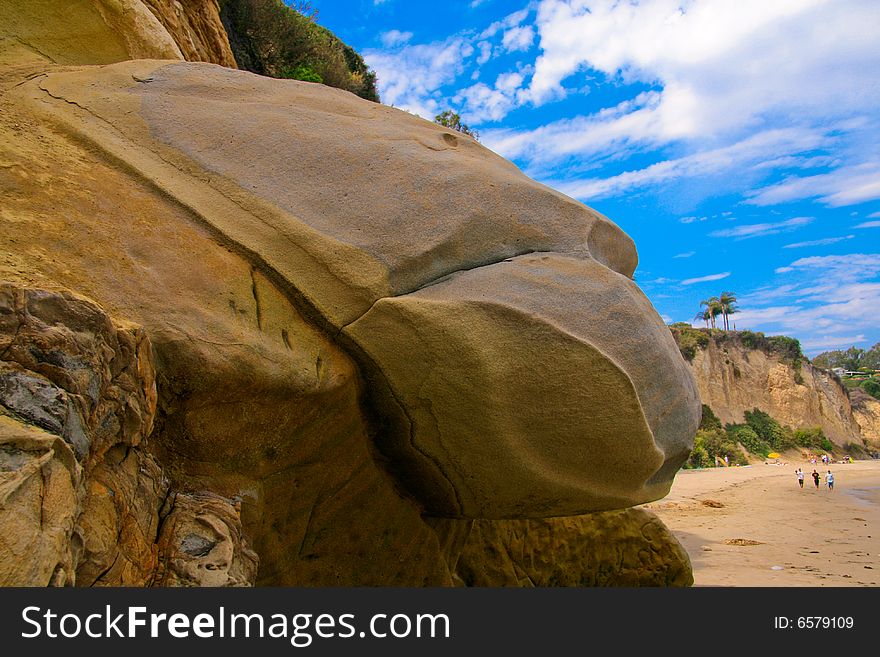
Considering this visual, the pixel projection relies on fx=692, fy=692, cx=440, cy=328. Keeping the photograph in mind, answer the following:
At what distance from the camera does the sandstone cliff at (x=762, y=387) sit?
3306 centimetres

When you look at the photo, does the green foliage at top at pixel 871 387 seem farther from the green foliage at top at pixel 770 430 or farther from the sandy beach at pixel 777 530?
the sandy beach at pixel 777 530

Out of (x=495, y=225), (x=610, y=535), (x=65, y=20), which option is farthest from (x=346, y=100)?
(x=610, y=535)

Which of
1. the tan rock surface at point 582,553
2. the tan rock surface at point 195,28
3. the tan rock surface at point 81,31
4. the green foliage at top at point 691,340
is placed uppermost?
the green foliage at top at point 691,340

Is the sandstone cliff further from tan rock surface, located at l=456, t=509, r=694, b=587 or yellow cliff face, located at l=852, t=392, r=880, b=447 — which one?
tan rock surface, located at l=456, t=509, r=694, b=587

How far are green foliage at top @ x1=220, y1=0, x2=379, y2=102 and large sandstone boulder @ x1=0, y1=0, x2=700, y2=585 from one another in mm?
5653

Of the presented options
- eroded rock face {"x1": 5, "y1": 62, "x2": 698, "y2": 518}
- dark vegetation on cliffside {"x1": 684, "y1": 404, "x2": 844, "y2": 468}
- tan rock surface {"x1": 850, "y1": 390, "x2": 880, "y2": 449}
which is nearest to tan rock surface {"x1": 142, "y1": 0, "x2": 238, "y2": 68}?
eroded rock face {"x1": 5, "y1": 62, "x2": 698, "y2": 518}

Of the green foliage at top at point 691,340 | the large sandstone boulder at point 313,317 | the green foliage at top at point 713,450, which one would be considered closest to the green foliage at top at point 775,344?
the green foliage at top at point 691,340

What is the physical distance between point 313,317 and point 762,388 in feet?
120

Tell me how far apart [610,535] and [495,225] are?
3281mm

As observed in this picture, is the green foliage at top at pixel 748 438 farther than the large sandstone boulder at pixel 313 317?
Yes

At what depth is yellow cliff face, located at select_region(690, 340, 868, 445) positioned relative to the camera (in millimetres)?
33062

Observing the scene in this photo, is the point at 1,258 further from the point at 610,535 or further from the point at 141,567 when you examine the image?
the point at 610,535

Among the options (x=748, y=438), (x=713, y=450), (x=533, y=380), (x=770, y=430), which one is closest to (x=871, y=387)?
(x=770, y=430)

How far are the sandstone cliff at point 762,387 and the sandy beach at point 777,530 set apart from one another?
438 inches
